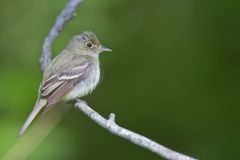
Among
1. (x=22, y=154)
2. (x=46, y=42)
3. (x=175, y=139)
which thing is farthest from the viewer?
(x=175, y=139)

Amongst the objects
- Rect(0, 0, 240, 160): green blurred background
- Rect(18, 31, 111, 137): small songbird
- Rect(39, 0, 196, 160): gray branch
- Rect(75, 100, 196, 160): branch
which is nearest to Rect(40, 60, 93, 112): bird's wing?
Rect(18, 31, 111, 137): small songbird

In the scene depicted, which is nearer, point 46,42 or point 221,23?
point 46,42

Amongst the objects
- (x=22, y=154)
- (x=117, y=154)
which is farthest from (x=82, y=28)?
(x=22, y=154)

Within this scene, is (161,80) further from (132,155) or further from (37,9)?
(37,9)

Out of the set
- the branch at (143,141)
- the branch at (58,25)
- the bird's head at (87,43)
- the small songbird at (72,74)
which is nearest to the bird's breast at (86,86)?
the small songbird at (72,74)

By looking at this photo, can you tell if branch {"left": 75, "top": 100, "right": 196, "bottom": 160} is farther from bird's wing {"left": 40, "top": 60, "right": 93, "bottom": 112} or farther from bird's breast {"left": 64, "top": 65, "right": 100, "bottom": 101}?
bird's breast {"left": 64, "top": 65, "right": 100, "bottom": 101}

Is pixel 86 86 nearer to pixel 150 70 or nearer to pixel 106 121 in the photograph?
pixel 150 70

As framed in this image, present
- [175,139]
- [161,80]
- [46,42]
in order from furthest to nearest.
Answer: [161,80] < [175,139] < [46,42]

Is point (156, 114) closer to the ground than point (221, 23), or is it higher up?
closer to the ground
